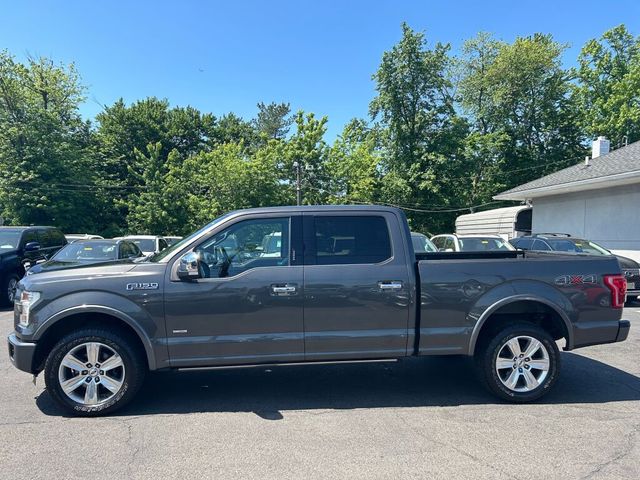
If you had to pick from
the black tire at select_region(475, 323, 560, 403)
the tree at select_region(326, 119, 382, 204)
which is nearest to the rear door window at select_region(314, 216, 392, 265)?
the black tire at select_region(475, 323, 560, 403)

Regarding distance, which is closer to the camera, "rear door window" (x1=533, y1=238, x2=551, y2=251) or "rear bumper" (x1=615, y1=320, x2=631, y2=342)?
"rear bumper" (x1=615, y1=320, x2=631, y2=342)

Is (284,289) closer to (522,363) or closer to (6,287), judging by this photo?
(522,363)

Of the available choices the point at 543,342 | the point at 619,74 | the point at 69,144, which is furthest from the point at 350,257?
the point at 619,74

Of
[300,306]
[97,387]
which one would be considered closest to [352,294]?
[300,306]

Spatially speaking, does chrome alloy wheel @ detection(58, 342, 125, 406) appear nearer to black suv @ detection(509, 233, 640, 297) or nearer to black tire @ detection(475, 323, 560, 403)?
black tire @ detection(475, 323, 560, 403)

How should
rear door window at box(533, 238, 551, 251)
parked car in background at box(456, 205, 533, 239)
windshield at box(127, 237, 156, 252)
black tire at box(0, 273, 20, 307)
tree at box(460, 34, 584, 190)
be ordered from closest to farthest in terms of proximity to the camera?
black tire at box(0, 273, 20, 307) < rear door window at box(533, 238, 551, 251) < windshield at box(127, 237, 156, 252) < parked car in background at box(456, 205, 533, 239) < tree at box(460, 34, 584, 190)

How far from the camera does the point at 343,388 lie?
5.14 metres

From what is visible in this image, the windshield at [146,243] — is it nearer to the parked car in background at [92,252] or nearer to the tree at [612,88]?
the parked car in background at [92,252]

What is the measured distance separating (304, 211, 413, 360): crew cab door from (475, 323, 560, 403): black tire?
0.89m

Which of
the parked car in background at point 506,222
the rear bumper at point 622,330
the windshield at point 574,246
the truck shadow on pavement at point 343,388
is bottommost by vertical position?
the truck shadow on pavement at point 343,388

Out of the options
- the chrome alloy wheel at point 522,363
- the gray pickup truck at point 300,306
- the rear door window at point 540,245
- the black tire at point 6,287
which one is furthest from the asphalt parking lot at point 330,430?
the rear door window at point 540,245

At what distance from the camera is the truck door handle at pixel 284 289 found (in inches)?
175

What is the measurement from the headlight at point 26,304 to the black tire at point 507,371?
4.47m

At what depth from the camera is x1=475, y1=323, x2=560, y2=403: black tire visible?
4648 millimetres
